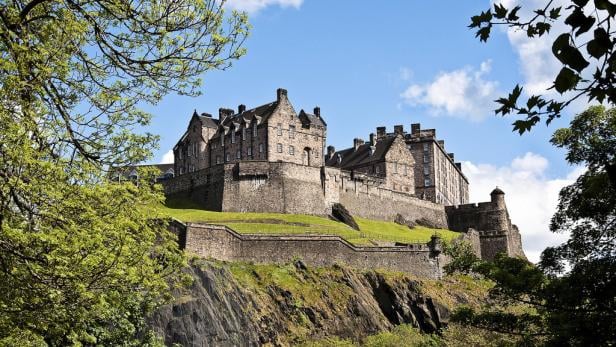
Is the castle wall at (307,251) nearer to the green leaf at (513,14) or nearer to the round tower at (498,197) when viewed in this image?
the round tower at (498,197)

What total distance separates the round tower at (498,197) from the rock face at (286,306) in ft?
90.3

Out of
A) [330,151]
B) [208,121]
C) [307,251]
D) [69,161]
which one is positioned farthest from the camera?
[330,151]

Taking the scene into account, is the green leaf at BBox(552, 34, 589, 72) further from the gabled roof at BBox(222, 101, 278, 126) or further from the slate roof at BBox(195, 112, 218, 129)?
the slate roof at BBox(195, 112, 218, 129)

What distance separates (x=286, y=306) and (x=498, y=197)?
41.9m

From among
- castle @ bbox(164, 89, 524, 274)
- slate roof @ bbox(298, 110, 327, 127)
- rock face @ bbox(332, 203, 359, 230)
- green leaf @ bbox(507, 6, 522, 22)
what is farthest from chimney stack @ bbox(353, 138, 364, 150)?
green leaf @ bbox(507, 6, 522, 22)

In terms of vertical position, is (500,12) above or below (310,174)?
below

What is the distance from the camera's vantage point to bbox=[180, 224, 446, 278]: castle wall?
2344 inches

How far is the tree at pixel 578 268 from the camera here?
20.7 metres

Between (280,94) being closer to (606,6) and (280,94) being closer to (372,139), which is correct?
(372,139)

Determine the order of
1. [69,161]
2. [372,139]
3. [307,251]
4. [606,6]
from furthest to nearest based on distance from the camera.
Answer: [372,139] < [307,251] < [69,161] < [606,6]

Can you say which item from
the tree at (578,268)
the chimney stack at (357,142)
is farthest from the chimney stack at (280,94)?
the tree at (578,268)

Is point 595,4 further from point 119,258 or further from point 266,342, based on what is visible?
point 266,342

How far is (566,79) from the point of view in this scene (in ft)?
20.6

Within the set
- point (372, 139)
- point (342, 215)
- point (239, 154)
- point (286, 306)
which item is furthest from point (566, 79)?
point (372, 139)
